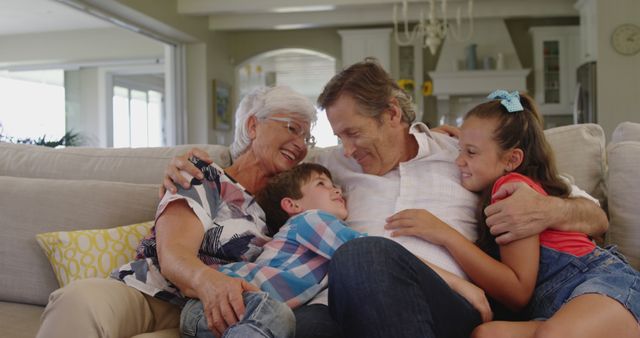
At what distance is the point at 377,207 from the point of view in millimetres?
1799

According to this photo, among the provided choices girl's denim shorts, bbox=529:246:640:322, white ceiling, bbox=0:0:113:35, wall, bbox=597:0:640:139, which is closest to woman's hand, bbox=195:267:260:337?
girl's denim shorts, bbox=529:246:640:322

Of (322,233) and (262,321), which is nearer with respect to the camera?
(262,321)

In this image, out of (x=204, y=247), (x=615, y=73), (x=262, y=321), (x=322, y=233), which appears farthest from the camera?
(x=615, y=73)

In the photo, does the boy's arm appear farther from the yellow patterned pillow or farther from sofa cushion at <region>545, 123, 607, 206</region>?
sofa cushion at <region>545, 123, 607, 206</region>

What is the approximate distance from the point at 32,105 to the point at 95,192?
558cm

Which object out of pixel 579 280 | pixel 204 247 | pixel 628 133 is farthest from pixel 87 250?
pixel 628 133

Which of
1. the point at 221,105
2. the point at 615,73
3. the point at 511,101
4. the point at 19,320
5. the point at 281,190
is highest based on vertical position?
the point at 615,73

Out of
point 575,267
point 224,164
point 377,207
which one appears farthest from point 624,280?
point 224,164

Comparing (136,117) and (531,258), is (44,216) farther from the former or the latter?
(136,117)

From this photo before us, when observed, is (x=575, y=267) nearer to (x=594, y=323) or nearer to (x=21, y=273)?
(x=594, y=323)

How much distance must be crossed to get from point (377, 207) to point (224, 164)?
0.63 meters

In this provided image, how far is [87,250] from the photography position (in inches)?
Answer: 72.5

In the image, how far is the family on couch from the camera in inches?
51.4

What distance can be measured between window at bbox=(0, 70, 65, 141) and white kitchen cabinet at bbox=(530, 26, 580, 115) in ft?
18.8
